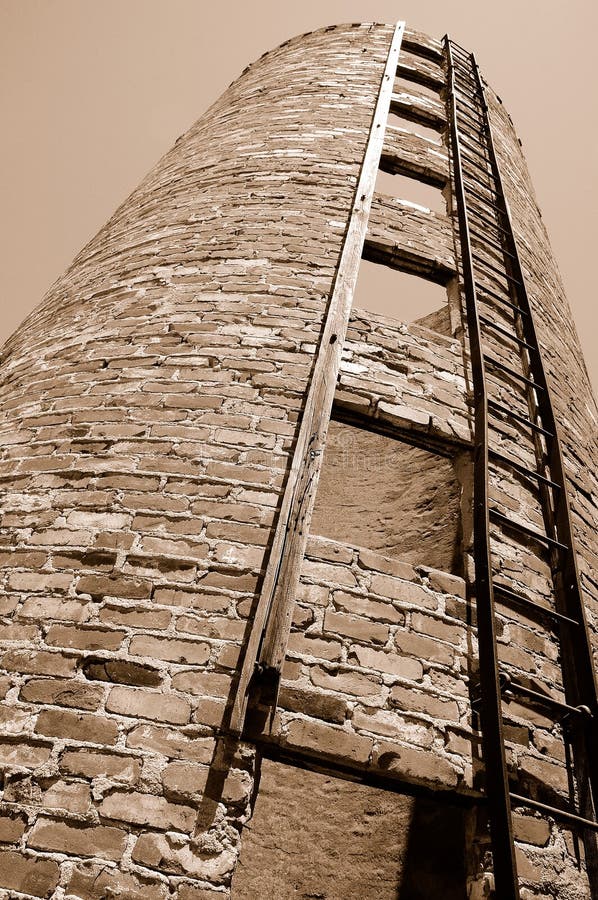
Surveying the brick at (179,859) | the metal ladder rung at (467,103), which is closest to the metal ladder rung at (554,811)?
the brick at (179,859)

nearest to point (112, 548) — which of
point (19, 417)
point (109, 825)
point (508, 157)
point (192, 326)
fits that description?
point (109, 825)

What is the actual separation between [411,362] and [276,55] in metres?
6.69

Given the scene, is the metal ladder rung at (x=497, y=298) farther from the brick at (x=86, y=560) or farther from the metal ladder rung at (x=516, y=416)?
the brick at (x=86, y=560)

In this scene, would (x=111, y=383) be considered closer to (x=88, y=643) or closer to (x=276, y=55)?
(x=88, y=643)

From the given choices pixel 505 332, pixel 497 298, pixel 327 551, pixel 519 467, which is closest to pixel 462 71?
pixel 497 298

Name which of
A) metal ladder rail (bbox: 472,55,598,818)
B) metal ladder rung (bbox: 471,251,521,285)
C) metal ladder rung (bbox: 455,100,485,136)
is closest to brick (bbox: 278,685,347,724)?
metal ladder rail (bbox: 472,55,598,818)

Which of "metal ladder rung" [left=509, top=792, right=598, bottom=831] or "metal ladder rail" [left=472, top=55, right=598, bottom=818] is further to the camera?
"metal ladder rail" [left=472, top=55, right=598, bottom=818]

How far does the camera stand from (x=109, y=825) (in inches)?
68.3

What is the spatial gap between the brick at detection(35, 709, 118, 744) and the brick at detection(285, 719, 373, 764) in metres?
0.59

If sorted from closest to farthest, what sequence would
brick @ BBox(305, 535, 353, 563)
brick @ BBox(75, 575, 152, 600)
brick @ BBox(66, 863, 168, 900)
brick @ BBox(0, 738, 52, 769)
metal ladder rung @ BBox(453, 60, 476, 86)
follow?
brick @ BBox(66, 863, 168, 900)
brick @ BBox(0, 738, 52, 769)
brick @ BBox(75, 575, 152, 600)
brick @ BBox(305, 535, 353, 563)
metal ladder rung @ BBox(453, 60, 476, 86)

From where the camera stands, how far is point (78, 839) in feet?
5.62

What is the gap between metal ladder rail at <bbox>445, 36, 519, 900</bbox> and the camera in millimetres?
1832

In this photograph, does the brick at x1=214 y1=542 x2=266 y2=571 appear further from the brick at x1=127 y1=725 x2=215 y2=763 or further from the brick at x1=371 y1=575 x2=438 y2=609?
the brick at x1=127 y1=725 x2=215 y2=763

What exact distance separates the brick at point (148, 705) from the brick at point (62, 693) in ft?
0.18
